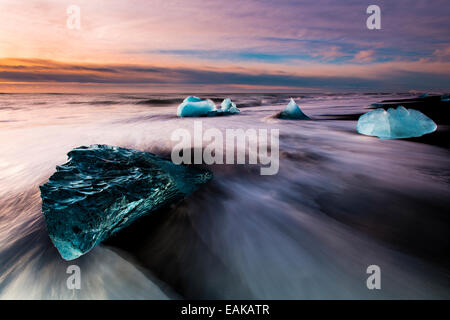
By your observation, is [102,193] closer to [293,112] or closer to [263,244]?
[263,244]

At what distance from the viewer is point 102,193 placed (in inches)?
47.1

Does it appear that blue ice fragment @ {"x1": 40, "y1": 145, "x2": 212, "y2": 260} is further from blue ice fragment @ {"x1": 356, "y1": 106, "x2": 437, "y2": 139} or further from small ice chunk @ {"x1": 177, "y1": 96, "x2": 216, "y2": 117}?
small ice chunk @ {"x1": 177, "y1": 96, "x2": 216, "y2": 117}

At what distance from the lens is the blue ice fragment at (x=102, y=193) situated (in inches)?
40.7

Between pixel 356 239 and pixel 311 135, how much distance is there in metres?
3.24

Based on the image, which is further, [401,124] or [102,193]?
[401,124]

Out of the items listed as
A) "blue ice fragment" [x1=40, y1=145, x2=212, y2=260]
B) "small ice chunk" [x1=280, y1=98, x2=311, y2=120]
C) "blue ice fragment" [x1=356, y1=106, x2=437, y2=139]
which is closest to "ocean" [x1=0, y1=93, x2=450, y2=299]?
"blue ice fragment" [x1=40, y1=145, x2=212, y2=260]

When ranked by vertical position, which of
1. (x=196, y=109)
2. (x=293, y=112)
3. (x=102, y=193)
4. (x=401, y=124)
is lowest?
(x=102, y=193)

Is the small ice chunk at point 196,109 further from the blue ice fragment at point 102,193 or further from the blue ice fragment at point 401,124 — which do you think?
the blue ice fragment at point 102,193

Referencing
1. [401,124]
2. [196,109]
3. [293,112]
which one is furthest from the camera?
[196,109]

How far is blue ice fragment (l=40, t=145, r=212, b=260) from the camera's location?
1034mm

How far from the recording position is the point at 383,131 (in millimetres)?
3502

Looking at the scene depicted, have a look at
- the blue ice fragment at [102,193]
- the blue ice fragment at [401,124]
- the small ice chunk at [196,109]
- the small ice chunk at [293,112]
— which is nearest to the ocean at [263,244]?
the blue ice fragment at [102,193]

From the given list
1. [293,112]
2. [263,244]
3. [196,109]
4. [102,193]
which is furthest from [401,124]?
[196,109]
